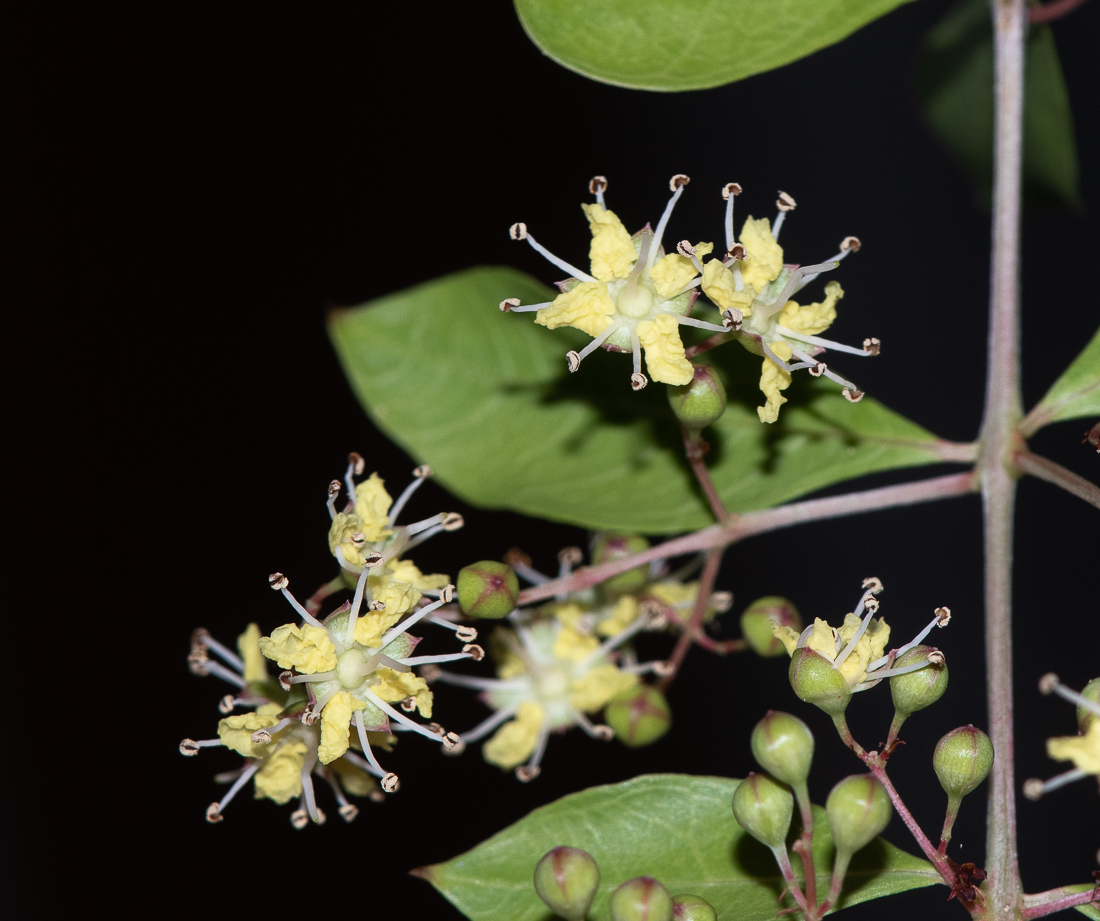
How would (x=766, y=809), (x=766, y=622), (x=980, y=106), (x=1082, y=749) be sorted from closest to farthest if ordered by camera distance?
(x=1082, y=749) < (x=766, y=809) < (x=766, y=622) < (x=980, y=106)

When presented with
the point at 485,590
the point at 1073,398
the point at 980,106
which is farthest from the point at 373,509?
the point at 980,106

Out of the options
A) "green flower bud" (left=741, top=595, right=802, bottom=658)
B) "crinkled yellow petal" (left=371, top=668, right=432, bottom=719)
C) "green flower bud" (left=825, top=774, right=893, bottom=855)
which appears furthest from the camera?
"green flower bud" (left=741, top=595, right=802, bottom=658)

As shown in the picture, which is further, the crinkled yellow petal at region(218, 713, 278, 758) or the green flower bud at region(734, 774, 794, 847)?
the crinkled yellow petal at region(218, 713, 278, 758)

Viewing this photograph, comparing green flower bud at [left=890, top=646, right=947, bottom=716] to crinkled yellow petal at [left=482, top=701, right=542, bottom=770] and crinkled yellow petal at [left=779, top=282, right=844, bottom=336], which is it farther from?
crinkled yellow petal at [left=482, top=701, right=542, bottom=770]

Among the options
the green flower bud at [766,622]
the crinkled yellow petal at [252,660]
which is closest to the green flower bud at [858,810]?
the green flower bud at [766,622]

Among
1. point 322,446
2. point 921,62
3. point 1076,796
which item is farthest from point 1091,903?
point 322,446

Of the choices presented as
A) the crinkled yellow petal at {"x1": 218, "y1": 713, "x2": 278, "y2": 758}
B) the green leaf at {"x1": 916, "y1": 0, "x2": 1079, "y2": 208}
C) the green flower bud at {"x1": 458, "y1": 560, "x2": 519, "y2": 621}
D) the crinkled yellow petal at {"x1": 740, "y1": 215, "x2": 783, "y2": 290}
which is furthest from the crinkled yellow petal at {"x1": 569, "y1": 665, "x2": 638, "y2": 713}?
the green leaf at {"x1": 916, "y1": 0, "x2": 1079, "y2": 208}

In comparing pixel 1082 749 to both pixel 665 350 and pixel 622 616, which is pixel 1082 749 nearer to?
pixel 665 350
